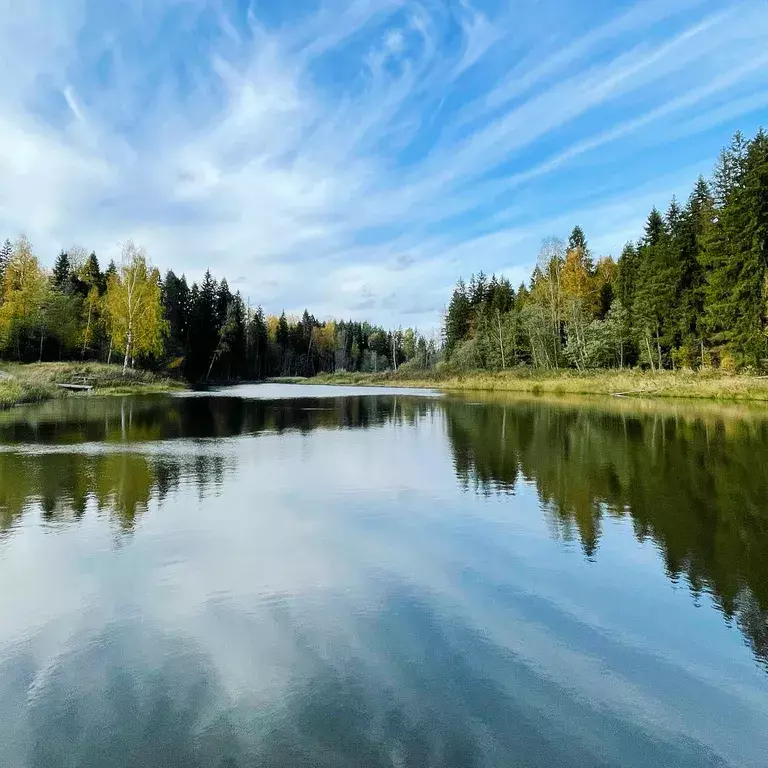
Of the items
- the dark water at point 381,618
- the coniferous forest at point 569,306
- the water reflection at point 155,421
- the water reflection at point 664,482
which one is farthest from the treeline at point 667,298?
the dark water at point 381,618

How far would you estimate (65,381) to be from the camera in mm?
39188

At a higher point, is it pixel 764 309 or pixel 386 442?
pixel 764 309

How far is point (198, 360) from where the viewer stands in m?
82.3

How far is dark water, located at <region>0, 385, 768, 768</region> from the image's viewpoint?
3.51 metres

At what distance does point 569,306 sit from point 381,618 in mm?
51948

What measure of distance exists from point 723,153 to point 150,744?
174ft

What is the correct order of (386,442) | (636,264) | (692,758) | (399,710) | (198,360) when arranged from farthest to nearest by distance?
(198,360) → (636,264) → (386,442) → (399,710) → (692,758)

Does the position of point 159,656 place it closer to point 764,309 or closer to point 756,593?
point 756,593

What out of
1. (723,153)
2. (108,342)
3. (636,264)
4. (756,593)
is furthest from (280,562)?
(108,342)

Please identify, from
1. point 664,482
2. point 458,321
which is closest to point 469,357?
point 458,321

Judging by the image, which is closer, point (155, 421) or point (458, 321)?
point (155, 421)

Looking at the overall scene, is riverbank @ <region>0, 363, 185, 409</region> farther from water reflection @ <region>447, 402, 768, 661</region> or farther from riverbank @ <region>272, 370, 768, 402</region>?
riverbank @ <region>272, 370, 768, 402</region>

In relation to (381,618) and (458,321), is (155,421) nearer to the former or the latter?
(381,618)

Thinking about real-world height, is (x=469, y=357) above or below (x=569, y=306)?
below
